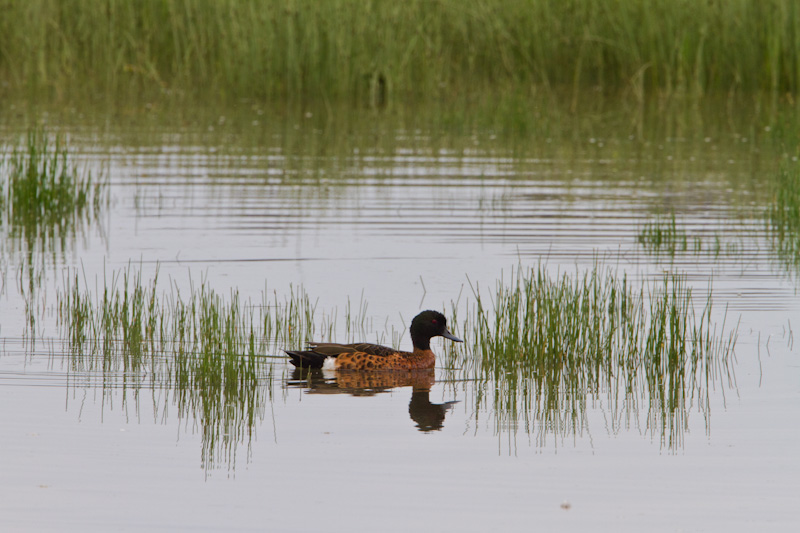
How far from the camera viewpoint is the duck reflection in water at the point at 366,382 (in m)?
7.00

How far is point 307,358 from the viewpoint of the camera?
7.24 metres

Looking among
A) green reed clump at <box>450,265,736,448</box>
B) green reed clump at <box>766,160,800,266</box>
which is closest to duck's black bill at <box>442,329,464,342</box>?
green reed clump at <box>450,265,736,448</box>

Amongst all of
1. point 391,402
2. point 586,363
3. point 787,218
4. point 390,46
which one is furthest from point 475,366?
point 390,46

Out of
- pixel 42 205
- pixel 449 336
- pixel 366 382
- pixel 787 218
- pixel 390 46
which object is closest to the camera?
pixel 366 382

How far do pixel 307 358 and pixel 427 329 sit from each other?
75 centimetres

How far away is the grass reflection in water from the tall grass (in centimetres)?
1242

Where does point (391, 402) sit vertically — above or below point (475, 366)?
below

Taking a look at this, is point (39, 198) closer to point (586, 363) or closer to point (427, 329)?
point (427, 329)

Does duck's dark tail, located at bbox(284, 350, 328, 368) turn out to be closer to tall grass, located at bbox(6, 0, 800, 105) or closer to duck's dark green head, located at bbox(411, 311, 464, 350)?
duck's dark green head, located at bbox(411, 311, 464, 350)

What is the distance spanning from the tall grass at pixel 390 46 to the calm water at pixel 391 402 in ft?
19.7

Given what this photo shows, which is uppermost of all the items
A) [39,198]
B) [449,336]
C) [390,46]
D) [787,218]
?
[390,46]

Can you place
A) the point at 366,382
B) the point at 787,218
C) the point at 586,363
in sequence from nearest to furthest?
the point at 366,382 → the point at 586,363 → the point at 787,218

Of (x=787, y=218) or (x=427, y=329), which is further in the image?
(x=787, y=218)

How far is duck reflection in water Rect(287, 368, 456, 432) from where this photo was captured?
700 centimetres
